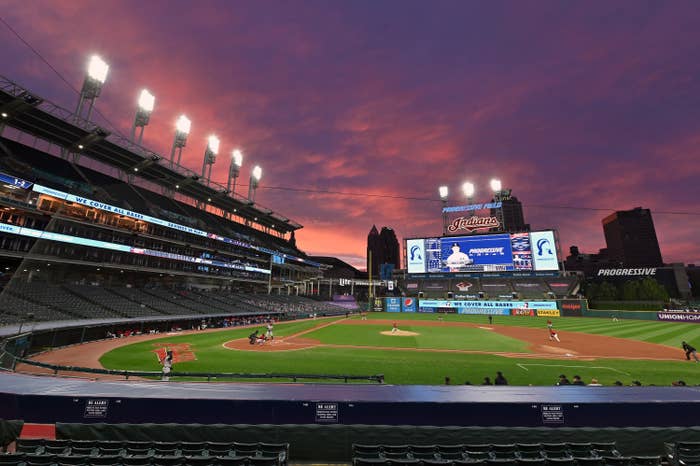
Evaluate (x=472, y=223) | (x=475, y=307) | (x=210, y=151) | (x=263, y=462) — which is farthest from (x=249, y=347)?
(x=472, y=223)

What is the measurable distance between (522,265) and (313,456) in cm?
7252

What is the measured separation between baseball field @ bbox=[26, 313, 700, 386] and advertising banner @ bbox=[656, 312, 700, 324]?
18431 millimetres

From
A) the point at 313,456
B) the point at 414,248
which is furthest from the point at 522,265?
the point at 313,456

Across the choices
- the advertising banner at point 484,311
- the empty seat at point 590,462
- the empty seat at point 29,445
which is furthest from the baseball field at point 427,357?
the advertising banner at point 484,311

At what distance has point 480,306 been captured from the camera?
6588 centimetres

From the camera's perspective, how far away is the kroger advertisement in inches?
2384

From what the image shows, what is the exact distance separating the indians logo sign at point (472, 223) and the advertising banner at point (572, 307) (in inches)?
897

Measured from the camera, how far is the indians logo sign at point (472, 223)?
73938 mm

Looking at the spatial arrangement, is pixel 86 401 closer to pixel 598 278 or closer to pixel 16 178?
pixel 16 178

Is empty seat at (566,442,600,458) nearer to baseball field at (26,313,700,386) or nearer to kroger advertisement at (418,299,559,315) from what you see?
baseball field at (26,313,700,386)

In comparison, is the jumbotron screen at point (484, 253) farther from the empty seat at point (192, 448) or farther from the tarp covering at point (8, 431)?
the tarp covering at point (8, 431)

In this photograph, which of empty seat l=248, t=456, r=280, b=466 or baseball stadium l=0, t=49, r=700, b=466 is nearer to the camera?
empty seat l=248, t=456, r=280, b=466

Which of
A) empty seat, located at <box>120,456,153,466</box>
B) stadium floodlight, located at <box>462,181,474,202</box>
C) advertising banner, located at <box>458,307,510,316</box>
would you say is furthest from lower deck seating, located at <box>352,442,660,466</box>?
stadium floodlight, located at <box>462,181,474,202</box>

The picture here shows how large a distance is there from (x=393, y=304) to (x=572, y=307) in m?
37.7
